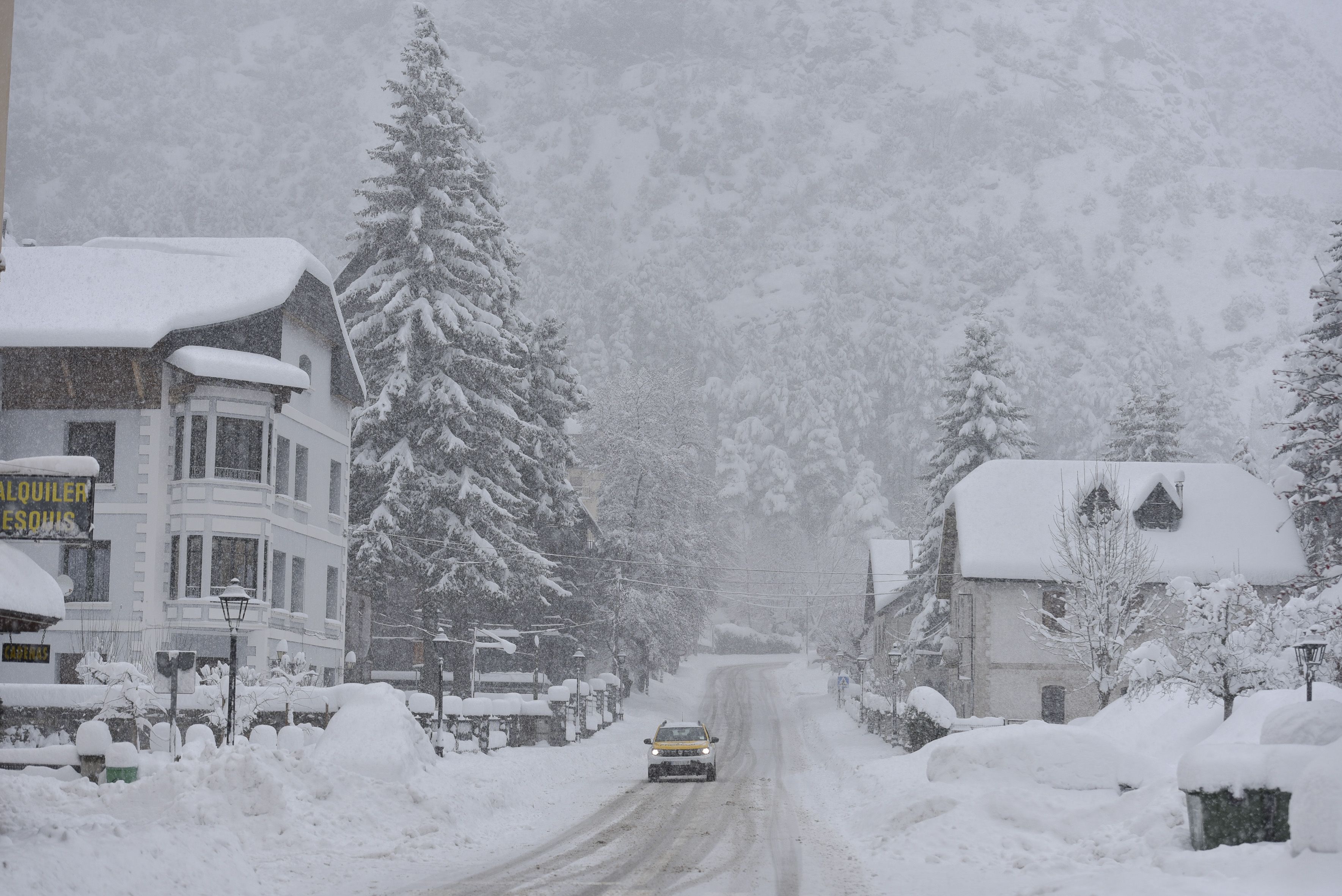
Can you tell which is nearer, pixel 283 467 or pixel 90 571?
pixel 90 571

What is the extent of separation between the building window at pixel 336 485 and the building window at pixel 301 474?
227 centimetres

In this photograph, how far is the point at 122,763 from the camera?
18.8 metres

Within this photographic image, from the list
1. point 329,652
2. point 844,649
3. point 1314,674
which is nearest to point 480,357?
point 329,652

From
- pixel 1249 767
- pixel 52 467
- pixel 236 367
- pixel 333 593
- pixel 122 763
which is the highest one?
pixel 236 367

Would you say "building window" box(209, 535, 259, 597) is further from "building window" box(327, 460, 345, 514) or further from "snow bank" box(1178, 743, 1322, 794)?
"snow bank" box(1178, 743, 1322, 794)

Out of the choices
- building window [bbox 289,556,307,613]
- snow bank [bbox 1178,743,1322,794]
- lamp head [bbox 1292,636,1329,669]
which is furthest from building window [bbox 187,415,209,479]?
snow bank [bbox 1178,743,1322,794]

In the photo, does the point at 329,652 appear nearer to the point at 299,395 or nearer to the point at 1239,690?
the point at 299,395

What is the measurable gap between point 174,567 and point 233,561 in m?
1.42

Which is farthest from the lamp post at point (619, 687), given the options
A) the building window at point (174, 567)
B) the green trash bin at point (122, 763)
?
the green trash bin at point (122, 763)

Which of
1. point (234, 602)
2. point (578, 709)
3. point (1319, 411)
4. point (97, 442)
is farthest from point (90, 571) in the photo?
point (1319, 411)

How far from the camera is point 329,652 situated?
135ft

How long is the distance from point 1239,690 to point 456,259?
28765 mm

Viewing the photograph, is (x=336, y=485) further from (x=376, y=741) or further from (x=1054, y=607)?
(x=1054, y=607)

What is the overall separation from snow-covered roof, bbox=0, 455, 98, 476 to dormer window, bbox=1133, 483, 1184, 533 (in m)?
40.1
